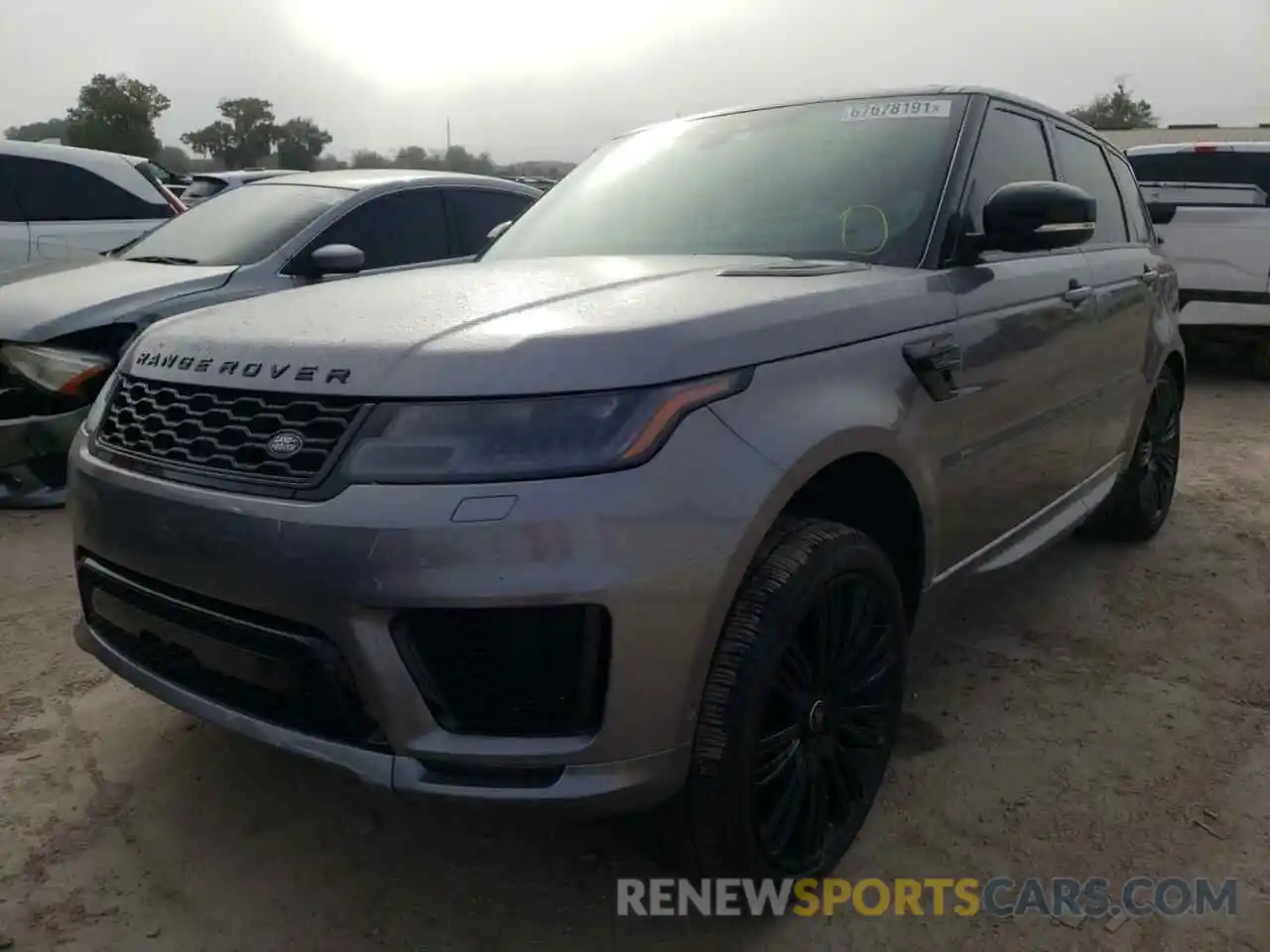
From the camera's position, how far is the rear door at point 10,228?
Result: 22.5 ft

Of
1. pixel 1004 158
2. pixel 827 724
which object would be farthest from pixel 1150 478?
pixel 827 724

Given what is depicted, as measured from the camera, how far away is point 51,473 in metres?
4.68

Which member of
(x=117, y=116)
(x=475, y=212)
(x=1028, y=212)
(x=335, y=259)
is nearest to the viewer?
(x=1028, y=212)

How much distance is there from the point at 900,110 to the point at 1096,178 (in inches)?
54.3

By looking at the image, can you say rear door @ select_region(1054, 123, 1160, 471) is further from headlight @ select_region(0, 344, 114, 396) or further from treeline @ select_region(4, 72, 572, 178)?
treeline @ select_region(4, 72, 572, 178)

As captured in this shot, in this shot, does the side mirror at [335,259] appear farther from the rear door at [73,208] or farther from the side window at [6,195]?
the side window at [6,195]

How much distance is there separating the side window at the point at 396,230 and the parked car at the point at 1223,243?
5540mm

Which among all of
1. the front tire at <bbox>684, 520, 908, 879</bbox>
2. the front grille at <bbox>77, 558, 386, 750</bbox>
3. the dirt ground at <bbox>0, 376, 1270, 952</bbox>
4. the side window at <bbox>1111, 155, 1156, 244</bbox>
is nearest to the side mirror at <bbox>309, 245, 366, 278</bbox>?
the dirt ground at <bbox>0, 376, 1270, 952</bbox>

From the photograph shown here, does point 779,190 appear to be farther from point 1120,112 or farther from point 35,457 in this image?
point 1120,112

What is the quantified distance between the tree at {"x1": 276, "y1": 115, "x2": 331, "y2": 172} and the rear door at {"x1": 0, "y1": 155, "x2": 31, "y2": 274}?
4861cm

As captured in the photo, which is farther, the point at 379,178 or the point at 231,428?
the point at 379,178

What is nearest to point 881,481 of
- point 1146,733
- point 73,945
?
point 1146,733

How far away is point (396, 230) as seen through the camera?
5512 mm

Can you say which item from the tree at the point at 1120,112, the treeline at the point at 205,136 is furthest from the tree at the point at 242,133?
the tree at the point at 1120,112
